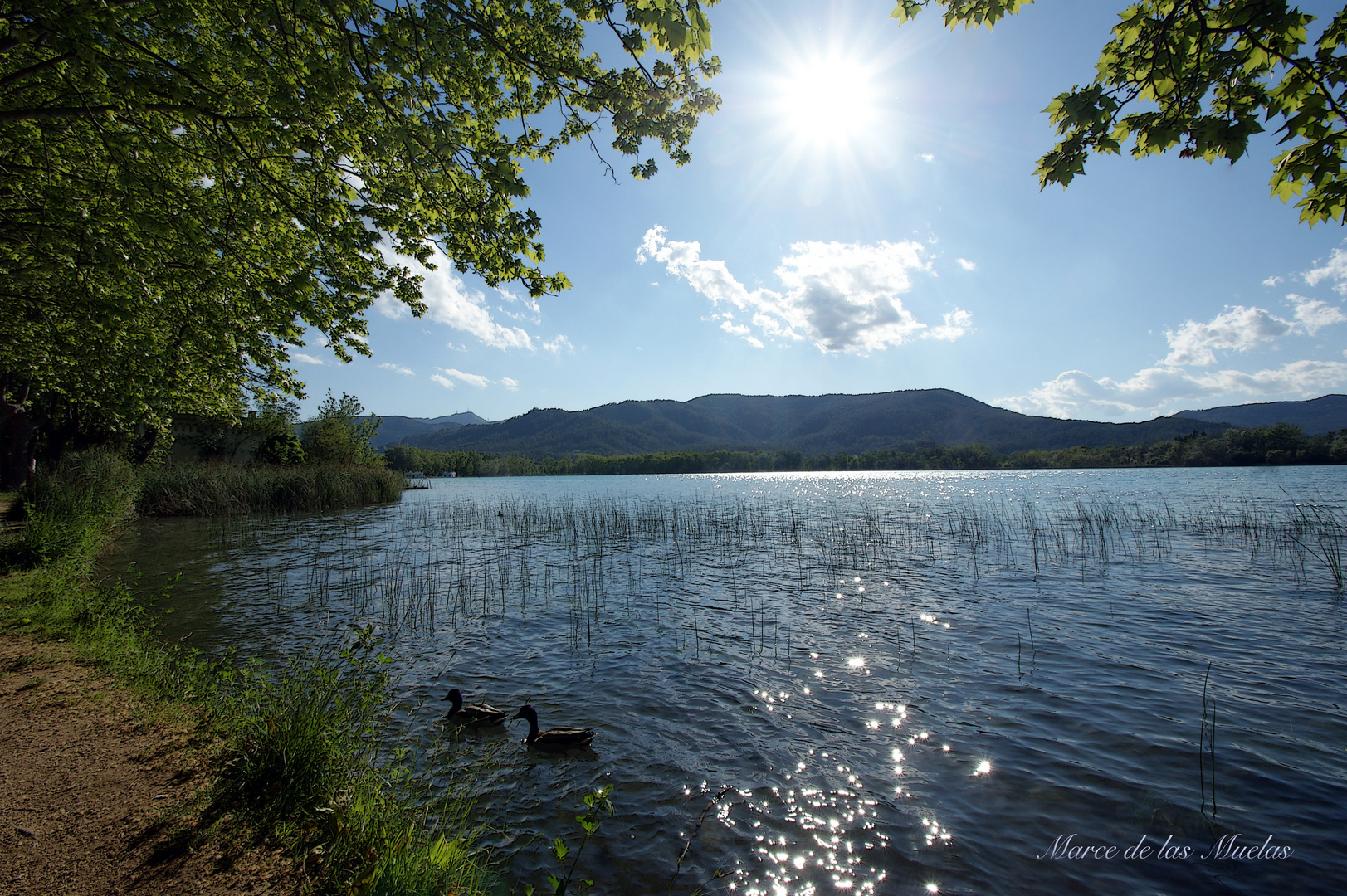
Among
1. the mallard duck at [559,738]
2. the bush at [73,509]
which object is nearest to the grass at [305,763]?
the mallard duck at [559,738]

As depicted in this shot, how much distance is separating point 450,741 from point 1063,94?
9465mm

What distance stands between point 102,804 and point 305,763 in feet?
4.09

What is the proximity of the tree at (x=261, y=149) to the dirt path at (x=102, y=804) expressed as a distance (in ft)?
18.7

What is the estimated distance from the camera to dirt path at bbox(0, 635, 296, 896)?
10.0ft

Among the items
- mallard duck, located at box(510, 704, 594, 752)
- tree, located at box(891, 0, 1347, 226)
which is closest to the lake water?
mallard duck, located at box(510, 704, 594, 752)

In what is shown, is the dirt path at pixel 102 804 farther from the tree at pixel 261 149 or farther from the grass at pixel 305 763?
the tree at pixel 261 149

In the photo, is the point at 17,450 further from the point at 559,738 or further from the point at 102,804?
the point at 559,738

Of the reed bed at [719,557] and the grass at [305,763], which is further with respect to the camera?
the reed bed at [719,557]

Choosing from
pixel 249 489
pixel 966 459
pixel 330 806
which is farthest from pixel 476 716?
pixel 966 459

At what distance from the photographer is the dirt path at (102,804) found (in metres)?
3.05

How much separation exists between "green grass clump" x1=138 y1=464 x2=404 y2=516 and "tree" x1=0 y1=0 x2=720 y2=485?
2282 centimetres

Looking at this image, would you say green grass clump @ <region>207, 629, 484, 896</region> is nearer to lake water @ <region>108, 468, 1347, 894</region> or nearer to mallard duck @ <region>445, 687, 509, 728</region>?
lake water @ <region>108, 468, 1347, 894</region>

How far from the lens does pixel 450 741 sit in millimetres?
6387

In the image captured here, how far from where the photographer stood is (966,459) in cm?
14550
